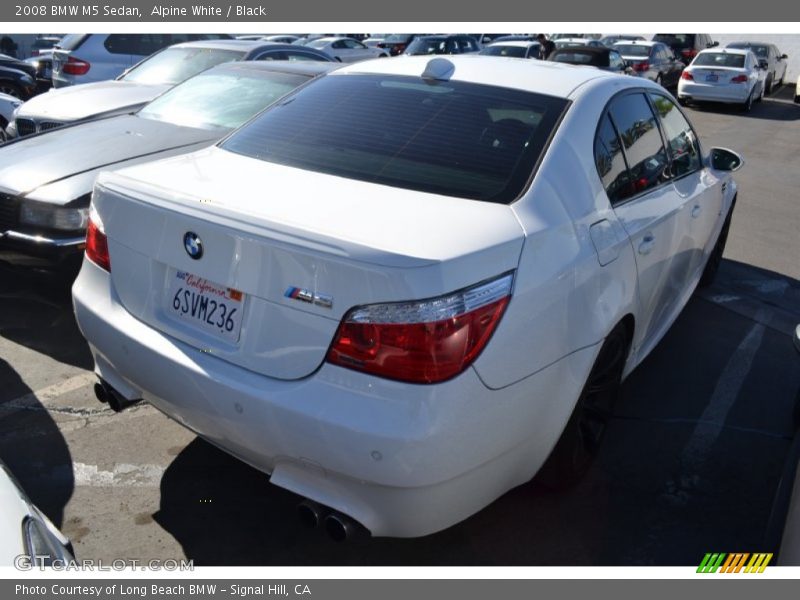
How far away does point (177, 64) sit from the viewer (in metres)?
7.67

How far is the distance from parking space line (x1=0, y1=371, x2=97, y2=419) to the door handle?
2.90 meters

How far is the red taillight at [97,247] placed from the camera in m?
3.04

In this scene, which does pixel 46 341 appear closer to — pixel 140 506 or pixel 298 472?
pixel 140 506

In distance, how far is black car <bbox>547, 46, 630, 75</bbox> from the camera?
54.9ft

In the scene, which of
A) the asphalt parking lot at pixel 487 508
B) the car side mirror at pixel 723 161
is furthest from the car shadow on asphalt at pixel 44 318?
the car side mirror at pixel 723 161

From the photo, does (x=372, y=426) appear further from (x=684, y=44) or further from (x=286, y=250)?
(x=684, y=44)

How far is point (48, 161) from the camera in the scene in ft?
16.4

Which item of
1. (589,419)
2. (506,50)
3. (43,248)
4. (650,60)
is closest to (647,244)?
(589,419)

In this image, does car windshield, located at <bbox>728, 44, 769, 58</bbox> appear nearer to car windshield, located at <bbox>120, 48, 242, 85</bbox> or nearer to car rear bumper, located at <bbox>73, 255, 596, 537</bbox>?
car windshield, located at <bbox>120, 48, 242, 85</bbox>

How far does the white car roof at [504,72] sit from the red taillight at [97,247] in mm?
Answer: 1438

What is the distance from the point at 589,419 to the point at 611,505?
37 cm

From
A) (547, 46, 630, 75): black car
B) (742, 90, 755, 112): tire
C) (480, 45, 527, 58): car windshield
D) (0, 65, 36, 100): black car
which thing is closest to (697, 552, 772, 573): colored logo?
(0, 65, 36, 100): black car

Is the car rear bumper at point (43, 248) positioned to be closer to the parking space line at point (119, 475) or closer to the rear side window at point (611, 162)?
the parking space line at point (119, 475)

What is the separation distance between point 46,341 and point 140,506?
6.43 ft
